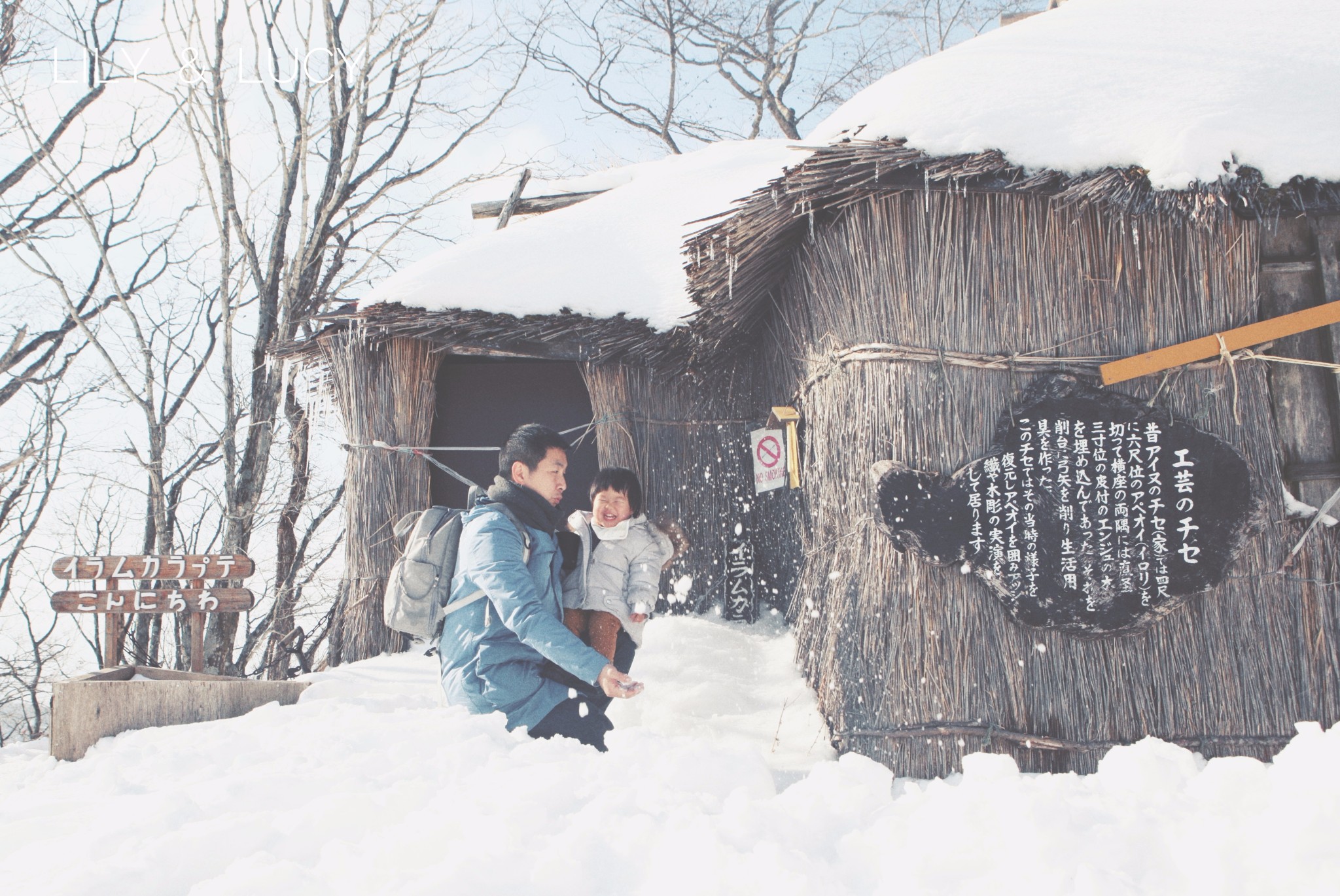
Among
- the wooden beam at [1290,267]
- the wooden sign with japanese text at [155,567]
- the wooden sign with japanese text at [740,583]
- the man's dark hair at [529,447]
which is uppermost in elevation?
the wooden beam at [1290,267]

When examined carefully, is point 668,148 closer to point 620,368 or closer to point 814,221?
point 620,368

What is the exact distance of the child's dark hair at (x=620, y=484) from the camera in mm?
3693

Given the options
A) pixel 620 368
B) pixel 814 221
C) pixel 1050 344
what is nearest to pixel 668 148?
pixel 620 368

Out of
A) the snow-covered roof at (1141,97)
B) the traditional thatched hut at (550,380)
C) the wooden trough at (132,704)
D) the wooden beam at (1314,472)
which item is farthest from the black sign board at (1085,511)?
the wooden trough at (132,704)

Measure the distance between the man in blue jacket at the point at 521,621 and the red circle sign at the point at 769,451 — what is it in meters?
2.76

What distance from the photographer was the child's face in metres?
3.68

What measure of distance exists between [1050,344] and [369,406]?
4.32 metres

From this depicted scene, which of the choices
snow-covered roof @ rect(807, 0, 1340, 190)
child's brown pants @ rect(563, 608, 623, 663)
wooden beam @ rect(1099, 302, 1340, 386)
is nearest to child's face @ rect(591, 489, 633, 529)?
child's brown pants @ rect(563, 608, 623, 663)

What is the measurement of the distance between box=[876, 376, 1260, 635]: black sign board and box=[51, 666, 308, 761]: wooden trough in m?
3.36

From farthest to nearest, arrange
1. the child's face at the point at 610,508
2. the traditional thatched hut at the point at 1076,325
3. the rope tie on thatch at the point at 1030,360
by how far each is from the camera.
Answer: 1. the child's face at the point at 610,508
2. the rope tie on thatch at the point at 1030,360
3. the traditional thatched hut at the point at 1076,325

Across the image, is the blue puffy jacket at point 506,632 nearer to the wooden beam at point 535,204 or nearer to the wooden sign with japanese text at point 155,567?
the wooden sign with japanese text at point 155,567

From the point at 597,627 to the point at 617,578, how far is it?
22 centimetres

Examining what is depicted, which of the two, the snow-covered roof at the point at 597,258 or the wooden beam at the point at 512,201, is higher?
the wooden beam at the point at 512,201

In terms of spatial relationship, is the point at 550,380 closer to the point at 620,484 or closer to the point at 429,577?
the point at 620,484
